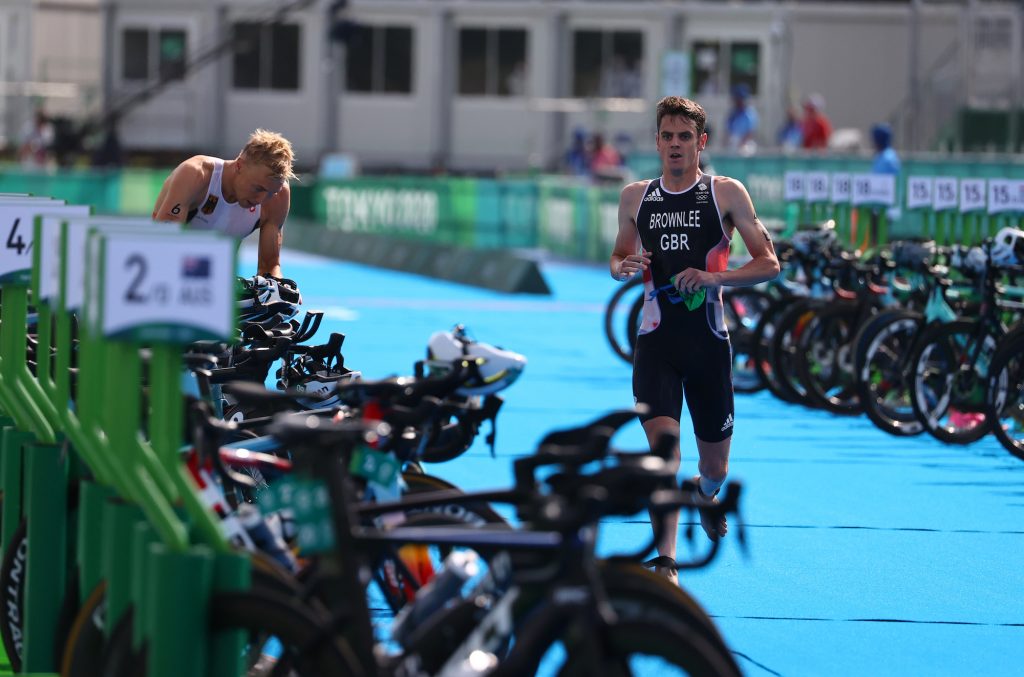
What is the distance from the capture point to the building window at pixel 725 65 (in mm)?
47938

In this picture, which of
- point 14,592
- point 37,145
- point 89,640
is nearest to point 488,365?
point 89,640

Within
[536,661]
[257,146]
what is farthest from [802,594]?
[536,661]

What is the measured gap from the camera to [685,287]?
25.9 ft

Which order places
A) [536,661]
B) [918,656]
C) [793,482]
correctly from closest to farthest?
[536,661]
[918,656]
[793,482]

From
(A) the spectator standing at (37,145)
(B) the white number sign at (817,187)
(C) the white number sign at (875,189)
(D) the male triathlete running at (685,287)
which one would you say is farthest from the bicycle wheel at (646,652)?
(A) the spectator standing at (37,145)

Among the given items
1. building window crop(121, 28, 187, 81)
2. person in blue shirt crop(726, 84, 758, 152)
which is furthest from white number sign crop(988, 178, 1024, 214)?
building window crop(121, 28, 187, 81)

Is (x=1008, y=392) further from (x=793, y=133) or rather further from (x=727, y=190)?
(x=793, y=133)

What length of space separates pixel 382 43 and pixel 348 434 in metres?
46.0

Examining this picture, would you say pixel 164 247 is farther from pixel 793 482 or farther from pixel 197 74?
pixel 197 74

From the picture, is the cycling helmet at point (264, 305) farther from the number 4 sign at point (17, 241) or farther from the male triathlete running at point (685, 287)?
the number 4 sign at point (17, 241)

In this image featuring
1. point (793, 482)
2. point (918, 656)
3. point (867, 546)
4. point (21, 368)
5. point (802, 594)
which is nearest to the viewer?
point (21, 368)

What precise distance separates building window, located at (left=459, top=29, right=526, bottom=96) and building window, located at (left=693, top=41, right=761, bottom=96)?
459 cm

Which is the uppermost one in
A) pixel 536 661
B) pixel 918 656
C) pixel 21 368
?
pixel 21 368

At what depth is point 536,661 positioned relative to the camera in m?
4.44
